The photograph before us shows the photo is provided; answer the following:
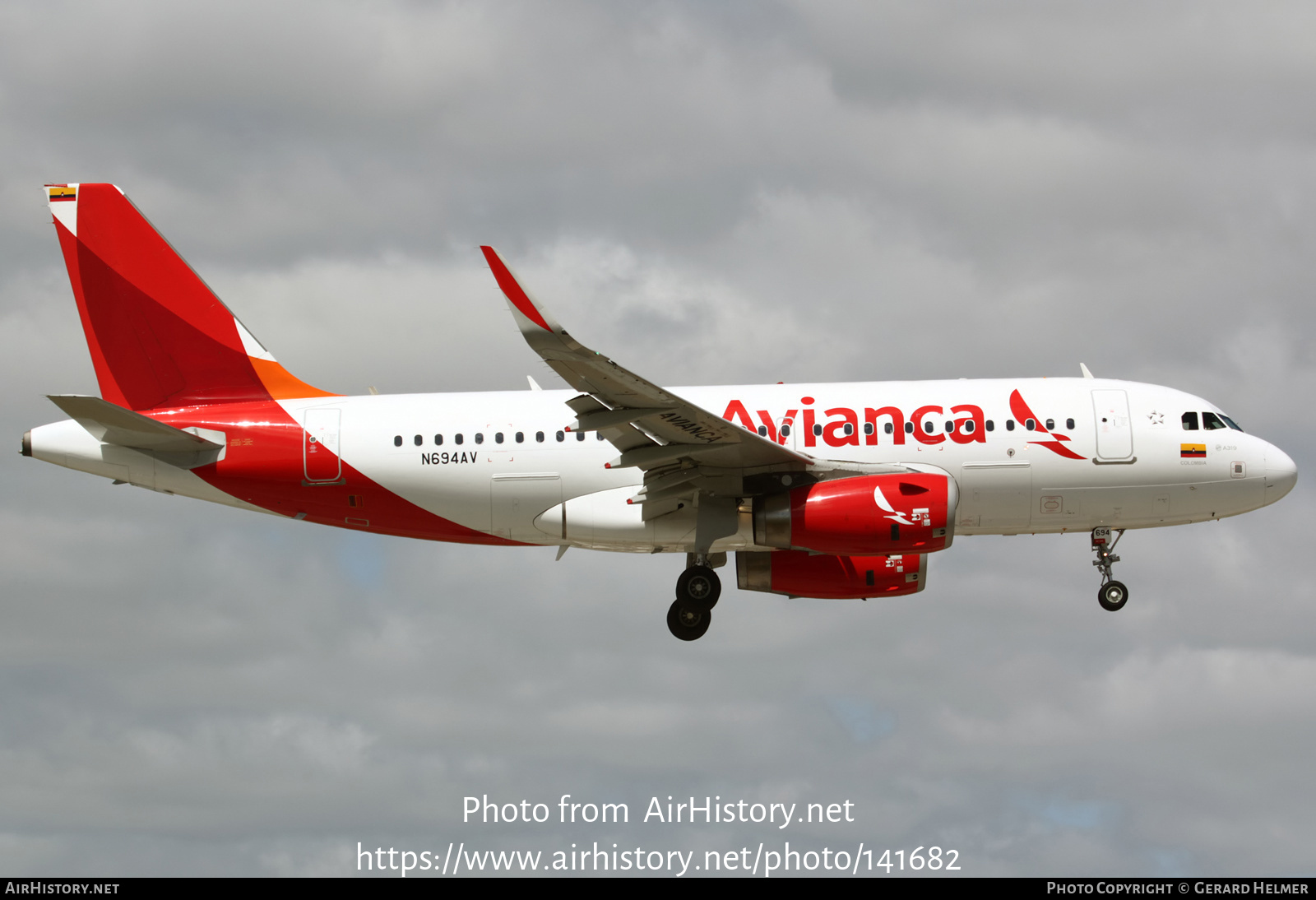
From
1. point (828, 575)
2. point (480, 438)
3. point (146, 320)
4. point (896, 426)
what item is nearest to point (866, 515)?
point (896, 426)

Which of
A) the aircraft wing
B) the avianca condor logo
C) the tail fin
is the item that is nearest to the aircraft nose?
the avianca condor logo

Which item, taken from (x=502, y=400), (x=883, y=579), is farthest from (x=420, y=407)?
(x=883, y=579)

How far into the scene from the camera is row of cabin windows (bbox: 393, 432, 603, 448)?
33.8m

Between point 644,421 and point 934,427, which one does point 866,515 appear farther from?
point 644,421

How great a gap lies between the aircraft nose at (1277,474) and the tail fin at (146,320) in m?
22.5

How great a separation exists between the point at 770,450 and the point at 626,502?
3862mm

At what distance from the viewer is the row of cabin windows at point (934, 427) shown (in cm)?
3312

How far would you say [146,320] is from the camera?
119ft

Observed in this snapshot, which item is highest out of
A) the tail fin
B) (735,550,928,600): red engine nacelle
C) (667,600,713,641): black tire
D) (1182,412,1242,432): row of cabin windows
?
→ the tail fin

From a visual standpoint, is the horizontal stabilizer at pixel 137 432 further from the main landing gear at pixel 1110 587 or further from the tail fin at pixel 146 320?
the main landing gear at pixel 1110 587

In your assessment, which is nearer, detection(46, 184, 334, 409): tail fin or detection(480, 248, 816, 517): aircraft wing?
detection(480, 248, 816, 517): aircraft wing

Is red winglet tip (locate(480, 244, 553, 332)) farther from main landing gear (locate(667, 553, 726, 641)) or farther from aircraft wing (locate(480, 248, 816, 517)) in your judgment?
main landing gear (locate(667, 553, 726, 641))

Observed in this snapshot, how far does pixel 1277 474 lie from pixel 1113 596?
187 inches

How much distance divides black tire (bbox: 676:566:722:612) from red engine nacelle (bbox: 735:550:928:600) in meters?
1.67
